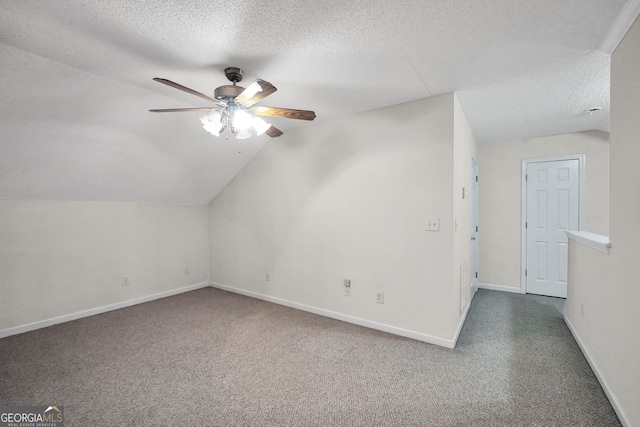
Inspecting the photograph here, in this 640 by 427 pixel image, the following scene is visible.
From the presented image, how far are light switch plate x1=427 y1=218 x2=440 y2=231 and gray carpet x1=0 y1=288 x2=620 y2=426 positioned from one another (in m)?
1.11

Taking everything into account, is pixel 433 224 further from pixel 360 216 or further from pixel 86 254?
pixel 86 254

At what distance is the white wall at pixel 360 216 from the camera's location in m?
2.76

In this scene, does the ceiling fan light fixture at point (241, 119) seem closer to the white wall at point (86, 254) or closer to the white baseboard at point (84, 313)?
the white wall at point (86, 254)

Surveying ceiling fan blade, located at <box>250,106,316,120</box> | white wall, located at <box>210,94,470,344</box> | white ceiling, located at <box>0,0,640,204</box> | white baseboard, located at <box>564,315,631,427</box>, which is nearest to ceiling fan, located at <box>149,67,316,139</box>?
ceiling fan blade, located at <box>250,106,316,120</box>

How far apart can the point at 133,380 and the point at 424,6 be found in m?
3.13

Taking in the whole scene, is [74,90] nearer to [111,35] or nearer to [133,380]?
[111,35]

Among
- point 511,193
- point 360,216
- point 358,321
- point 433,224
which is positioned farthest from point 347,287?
point 511,193

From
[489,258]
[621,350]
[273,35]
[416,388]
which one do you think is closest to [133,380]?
[416,388]

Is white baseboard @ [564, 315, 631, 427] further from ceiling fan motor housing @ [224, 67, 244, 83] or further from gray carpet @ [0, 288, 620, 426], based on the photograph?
ceiling fan motor housing @ [224, 67, 244, 83]

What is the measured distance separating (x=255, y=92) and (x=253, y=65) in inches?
16.8

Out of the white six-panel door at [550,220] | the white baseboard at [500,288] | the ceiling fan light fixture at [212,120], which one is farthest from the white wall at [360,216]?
the white six-panel door at [550,220]

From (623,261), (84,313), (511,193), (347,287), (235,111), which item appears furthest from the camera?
(511,193)

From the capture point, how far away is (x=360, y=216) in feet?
10.6

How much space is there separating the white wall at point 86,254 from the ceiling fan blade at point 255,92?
2801 mm
